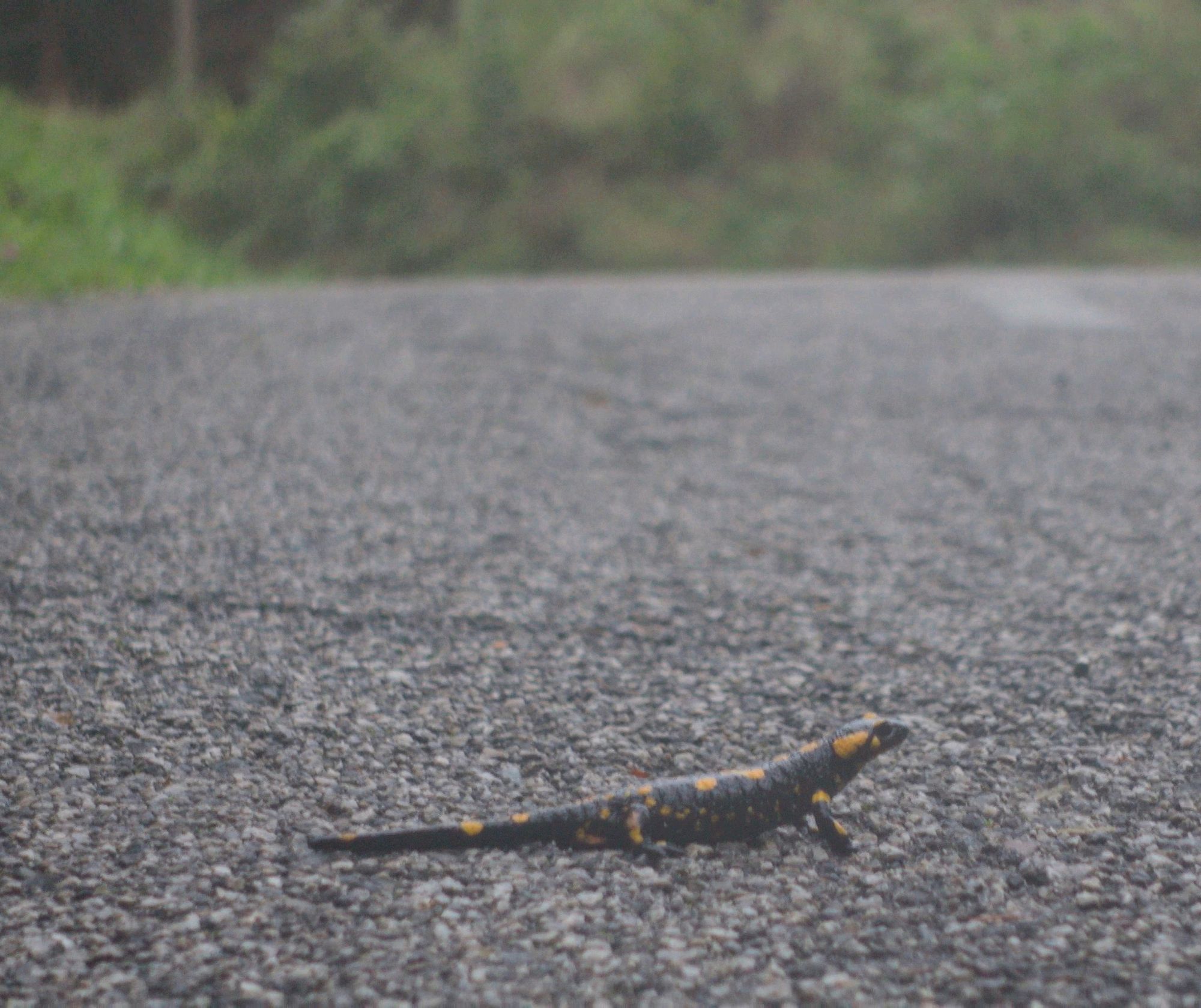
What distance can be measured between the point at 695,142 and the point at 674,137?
37 centimetres

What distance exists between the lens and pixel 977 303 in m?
9.03

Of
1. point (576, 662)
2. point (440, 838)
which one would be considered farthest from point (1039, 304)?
point (440, 838)

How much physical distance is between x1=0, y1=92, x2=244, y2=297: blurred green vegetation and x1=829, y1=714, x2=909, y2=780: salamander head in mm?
6920

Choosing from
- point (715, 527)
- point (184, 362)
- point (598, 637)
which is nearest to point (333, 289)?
point (184, 362)

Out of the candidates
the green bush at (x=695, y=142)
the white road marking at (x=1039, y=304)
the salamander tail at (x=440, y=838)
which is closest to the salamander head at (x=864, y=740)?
the salamander tail at (x=440, y=838)

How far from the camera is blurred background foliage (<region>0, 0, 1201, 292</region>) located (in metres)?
15.3

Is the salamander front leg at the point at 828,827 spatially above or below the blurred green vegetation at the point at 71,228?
below

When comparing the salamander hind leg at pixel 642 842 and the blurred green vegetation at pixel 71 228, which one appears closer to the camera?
the salamander hind leg at pixel 642 842

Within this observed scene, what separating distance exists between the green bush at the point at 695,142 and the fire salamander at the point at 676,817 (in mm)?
12872

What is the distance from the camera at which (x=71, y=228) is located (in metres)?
9.30

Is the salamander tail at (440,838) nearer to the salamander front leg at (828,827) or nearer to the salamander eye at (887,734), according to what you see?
the salamander front leg at (828,827)

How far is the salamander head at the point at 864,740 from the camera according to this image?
2.66 meters

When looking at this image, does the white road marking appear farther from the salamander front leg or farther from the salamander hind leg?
the salamander hind leg

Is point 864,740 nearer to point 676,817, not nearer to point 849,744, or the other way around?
point 849,744
